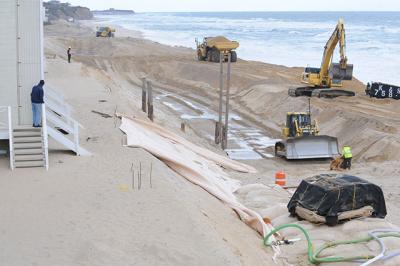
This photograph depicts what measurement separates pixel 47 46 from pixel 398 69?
37.1 m

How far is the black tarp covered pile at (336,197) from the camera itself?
13.8 meters

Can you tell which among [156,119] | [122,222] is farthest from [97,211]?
[156,119]

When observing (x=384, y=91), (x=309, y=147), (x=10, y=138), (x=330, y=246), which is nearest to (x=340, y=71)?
(x=384, y=91)

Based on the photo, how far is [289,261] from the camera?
12.4 m

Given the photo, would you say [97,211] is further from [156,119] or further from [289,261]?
[156,119]

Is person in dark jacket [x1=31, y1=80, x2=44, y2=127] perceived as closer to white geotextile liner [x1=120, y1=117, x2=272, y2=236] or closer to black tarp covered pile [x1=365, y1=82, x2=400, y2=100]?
white geotextile liner [x1=120, y1=117, x2=272, y2=236]

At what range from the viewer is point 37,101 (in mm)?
16453

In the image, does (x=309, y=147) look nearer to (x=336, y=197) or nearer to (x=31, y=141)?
(x=336, y=197)

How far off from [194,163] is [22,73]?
591cm

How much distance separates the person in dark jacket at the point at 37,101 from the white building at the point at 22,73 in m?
0.18

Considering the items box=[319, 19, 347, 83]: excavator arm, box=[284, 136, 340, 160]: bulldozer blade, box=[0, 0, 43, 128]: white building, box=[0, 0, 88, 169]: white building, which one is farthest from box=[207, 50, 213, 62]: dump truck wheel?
box=[0, 0, 43, 128]: white building

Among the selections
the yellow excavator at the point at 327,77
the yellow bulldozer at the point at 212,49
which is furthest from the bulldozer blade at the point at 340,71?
the yellow bulldozer at the point at 212,49

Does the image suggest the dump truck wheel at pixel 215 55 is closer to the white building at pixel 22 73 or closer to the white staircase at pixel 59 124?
the white staircase at pixel 59 124

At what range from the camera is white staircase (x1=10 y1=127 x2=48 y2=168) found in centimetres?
1558
